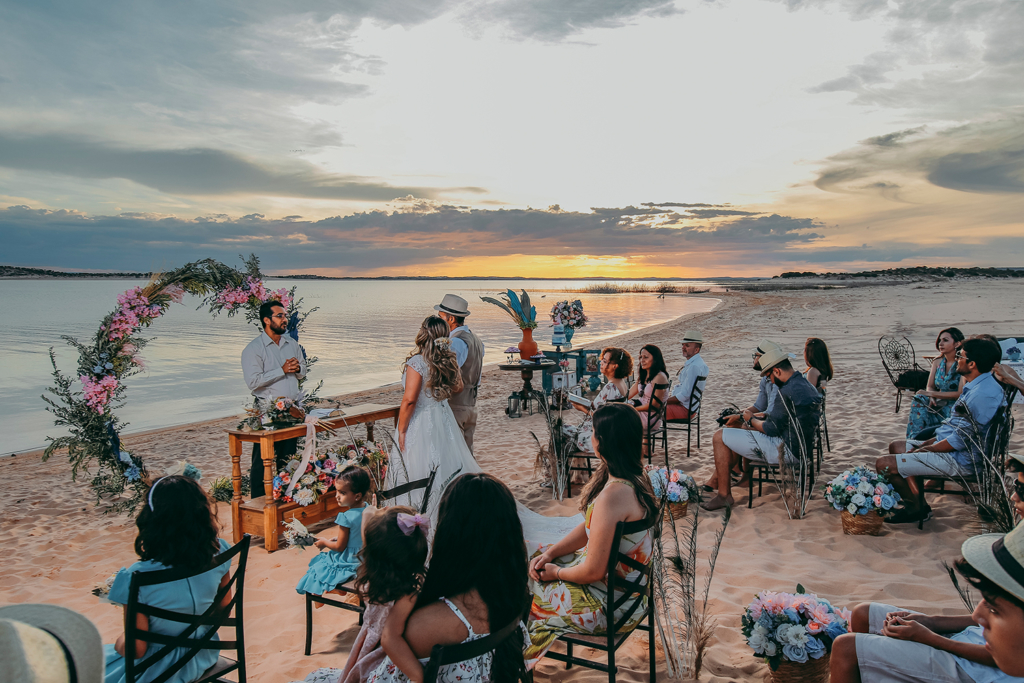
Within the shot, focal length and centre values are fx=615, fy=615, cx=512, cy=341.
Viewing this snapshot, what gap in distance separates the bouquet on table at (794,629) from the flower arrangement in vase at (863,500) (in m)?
2.13

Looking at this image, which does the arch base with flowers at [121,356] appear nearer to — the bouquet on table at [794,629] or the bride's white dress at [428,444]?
the bride's white dress at [428,444]

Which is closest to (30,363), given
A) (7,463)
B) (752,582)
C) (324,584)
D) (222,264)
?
(7,463)

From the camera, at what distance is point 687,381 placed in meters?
7.10

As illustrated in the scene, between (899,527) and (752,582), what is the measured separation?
1.60 meters

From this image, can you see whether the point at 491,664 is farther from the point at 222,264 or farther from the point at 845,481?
the point at 222,264

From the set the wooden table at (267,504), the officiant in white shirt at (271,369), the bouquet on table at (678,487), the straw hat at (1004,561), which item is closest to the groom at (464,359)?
the wooden table at (267,504)

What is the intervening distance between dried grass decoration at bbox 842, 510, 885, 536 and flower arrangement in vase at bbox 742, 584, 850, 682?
84.2 inches

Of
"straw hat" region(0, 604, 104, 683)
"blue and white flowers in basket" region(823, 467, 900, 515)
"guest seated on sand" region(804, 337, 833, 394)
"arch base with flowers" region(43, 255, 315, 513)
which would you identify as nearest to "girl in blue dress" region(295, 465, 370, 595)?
"straw hat" region(0, 604, 104, 683)

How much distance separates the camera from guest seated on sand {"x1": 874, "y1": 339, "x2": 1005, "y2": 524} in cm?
454

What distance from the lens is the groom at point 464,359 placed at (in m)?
6.01

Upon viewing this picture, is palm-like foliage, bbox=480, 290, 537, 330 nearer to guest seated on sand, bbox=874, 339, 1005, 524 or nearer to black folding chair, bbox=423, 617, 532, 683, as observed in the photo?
guest seated on sand, bbox=874, 339, 1005, 524

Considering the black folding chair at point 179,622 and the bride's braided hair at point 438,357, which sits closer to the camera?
the black folding chair at point 179,622

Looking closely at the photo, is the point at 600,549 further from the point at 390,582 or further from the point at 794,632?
the point at 390,582

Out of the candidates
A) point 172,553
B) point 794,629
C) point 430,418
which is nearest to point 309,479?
point 430,418
